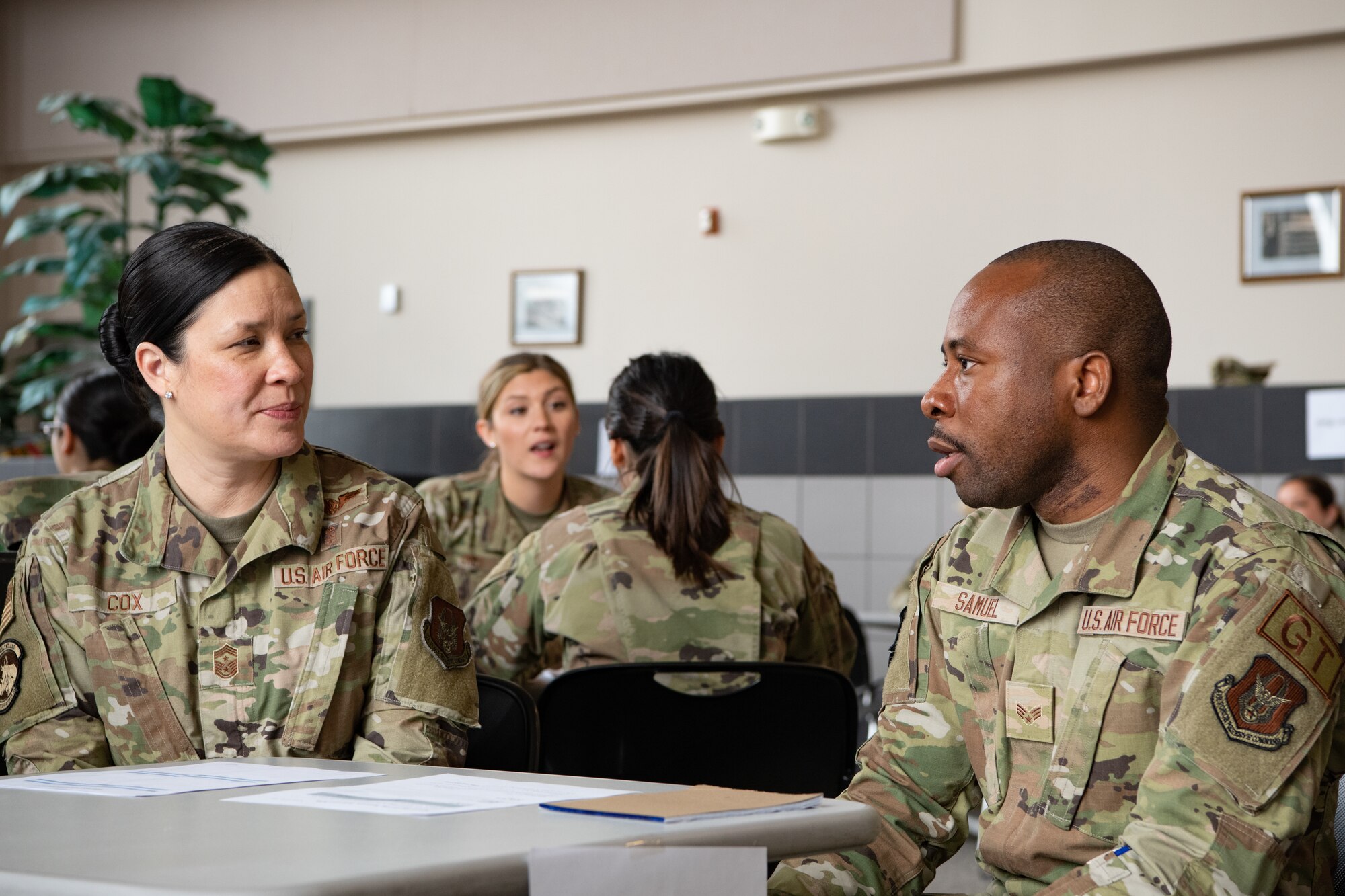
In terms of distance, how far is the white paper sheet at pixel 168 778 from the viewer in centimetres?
111

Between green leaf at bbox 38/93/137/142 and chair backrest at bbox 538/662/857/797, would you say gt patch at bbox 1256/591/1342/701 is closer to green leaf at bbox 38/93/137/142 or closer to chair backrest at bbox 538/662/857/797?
chair backrest at bbox 538/662/857/797

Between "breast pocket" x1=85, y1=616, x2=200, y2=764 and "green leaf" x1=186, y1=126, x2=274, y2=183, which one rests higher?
"green leaf" x1=186, y1=126, x2=274, y2=183

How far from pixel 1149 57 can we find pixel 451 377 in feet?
12.1

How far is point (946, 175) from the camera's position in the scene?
6070 millimetres

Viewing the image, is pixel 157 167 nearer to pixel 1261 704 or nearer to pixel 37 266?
pixel 37 266

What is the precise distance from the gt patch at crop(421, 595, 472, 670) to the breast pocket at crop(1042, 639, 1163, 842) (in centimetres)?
78

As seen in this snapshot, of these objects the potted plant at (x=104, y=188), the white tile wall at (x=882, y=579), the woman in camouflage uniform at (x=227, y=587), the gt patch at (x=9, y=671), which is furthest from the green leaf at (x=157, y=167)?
the gt patch at (x=9, y=671)

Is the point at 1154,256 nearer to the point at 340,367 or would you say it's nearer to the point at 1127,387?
the point at 340,367

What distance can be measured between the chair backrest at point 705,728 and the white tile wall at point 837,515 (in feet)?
13.1

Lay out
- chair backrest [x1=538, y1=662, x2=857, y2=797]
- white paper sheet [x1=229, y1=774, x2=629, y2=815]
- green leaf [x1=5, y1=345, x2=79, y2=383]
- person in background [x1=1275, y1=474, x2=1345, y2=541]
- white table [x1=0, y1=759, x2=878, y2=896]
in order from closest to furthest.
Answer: white table [x1=0, y1=759, x2=878, y2=896]
white paper sheet [x1=229, y1=774, x2=629, y2=815]
chair backrest [x1=538, y1=662, x2=857, y2=797]
person in background [x1=1275, y1=474, x2=1345, y2=541]
green leaf [x1=5, y1=345, x2=79, y2=383]

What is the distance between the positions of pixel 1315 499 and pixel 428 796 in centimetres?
436

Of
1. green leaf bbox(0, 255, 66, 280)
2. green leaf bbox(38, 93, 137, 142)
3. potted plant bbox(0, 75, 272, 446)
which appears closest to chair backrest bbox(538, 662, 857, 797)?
potted plant bbox(0, 75, 272, 446)

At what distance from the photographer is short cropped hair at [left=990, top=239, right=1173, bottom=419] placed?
1.40 meters

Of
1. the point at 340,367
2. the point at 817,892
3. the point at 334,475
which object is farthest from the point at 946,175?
the point at 817,892
